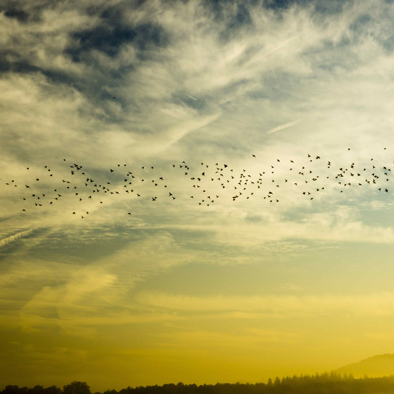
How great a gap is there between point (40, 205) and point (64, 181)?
726 centimetres

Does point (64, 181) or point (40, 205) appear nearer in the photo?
point (40, 205)

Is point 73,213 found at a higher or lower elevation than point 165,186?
lower

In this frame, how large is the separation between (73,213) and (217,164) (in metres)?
28.4

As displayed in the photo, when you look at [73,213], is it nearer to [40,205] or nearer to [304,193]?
[40,205]

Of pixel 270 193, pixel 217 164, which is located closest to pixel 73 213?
pixel 217 164

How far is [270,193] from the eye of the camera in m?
73.4

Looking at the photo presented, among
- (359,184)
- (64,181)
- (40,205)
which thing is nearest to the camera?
(359,184)

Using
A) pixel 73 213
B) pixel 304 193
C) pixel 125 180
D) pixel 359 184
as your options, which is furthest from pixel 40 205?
pixel 359 184

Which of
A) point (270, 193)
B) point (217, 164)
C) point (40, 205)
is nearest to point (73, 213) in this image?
point (40, 205)

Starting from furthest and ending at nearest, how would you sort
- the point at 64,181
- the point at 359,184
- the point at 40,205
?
1. the point at 64,181
2. the point at 40,205
3. the point at 359,184

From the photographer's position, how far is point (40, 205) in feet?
234

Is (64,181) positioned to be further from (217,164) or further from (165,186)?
(217,164)

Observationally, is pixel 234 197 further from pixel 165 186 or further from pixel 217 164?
pixel 165 186

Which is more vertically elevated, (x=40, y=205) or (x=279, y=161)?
(x=279, y=161)
